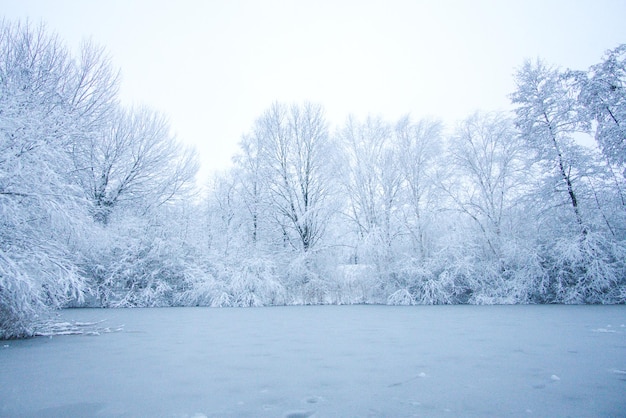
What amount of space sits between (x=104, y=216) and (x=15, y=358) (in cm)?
1233

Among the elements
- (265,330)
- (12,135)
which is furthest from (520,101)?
(12,135)

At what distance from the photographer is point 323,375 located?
9.84 feet

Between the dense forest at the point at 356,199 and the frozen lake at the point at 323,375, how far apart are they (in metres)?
3.87

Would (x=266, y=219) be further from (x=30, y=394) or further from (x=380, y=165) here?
(x=30, y=394)

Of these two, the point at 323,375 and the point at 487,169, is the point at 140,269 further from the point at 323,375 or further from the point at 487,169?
the point at 487,169

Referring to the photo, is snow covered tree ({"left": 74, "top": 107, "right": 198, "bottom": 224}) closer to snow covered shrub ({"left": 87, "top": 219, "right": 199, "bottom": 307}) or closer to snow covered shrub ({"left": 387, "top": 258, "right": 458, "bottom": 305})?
snow covered shrub ({"left": 87, "top": 219, "right": 199, "bottom": 307})

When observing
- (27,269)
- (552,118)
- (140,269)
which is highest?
(552,118)

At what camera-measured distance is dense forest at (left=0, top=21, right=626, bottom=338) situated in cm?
1076

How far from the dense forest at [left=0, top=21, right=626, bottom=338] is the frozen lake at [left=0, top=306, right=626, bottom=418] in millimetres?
3866

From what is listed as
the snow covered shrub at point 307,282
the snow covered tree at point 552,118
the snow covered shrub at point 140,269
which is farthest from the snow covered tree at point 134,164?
the snow covered tree at point 552,118

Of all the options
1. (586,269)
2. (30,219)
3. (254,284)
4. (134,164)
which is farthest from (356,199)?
(30,219)

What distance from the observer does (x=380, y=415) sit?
2.04 meters

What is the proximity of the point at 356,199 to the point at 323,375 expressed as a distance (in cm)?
1349

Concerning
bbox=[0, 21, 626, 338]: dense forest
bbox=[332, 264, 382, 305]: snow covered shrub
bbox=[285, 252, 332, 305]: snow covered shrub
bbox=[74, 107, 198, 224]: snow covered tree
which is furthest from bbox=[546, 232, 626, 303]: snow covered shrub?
bbox=[74, 107, 198, 224]: snow covered tree
